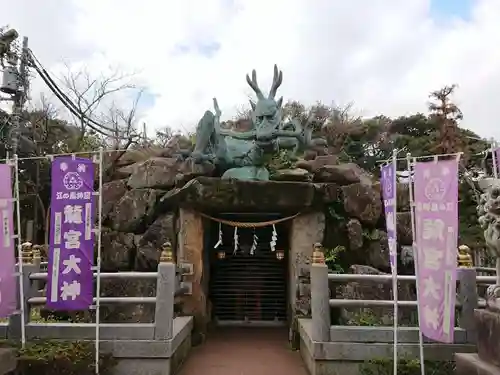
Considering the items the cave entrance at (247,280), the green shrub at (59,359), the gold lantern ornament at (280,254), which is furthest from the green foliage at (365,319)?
the green shrub at (59,359)

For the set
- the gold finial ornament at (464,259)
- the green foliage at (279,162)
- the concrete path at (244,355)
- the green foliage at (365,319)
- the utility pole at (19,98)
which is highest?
the utility pole at (19,98)

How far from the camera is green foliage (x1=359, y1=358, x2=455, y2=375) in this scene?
612cm

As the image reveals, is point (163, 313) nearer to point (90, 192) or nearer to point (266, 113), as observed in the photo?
point (90, 192)

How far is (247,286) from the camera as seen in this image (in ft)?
36.4

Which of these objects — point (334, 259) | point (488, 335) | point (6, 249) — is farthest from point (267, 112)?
point (488, 335)

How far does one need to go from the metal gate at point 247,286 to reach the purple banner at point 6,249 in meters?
5.66

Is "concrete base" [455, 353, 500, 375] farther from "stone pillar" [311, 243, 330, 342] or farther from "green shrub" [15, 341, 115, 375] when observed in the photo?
"green shrub" [15, 341, 115, 375]

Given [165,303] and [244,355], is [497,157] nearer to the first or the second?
[165,303]

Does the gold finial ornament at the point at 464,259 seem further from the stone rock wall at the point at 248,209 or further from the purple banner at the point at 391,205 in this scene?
the stone rock wall at the point at 248,209

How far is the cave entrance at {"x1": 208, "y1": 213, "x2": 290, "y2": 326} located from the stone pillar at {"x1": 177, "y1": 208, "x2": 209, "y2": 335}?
1292 millimetres

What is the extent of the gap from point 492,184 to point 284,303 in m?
7.42

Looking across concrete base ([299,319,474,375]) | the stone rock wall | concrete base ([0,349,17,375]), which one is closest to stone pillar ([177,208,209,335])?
the stone rock wall

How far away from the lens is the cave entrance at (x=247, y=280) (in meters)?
11.1

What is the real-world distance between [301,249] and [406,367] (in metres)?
3.79
